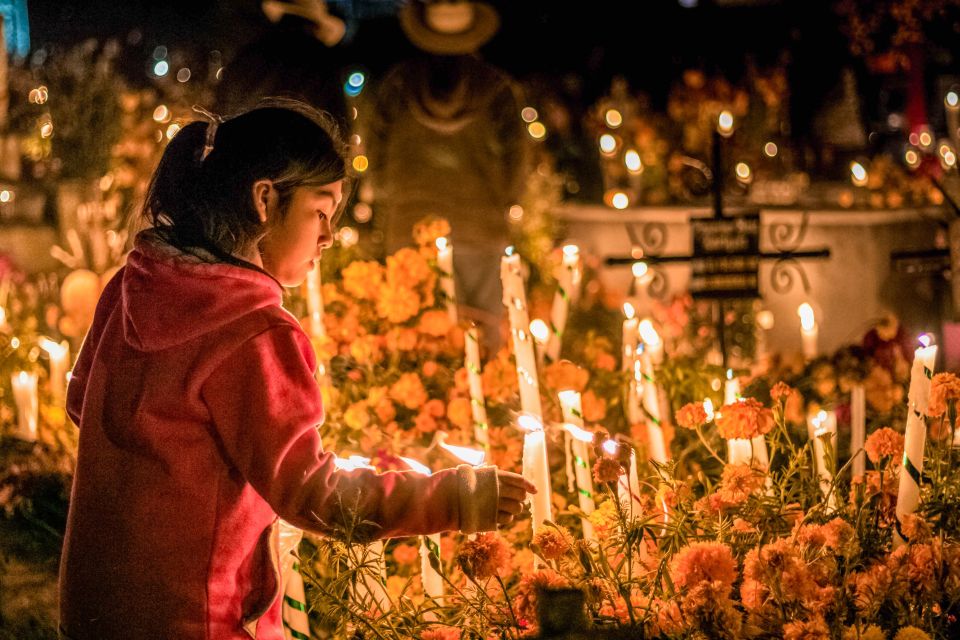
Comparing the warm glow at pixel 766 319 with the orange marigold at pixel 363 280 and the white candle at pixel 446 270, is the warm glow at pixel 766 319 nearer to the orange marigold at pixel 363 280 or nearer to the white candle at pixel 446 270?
the white candle at pixel 446 270

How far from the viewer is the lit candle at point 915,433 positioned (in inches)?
60.5

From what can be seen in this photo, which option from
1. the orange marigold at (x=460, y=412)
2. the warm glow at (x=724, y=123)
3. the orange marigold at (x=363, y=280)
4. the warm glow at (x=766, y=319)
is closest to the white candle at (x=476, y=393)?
the orange marigold at (x=460, y=412)

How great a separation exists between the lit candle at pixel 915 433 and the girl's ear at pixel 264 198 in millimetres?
894

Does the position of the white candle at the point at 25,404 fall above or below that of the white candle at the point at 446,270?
below

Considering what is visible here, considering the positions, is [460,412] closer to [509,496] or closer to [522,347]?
[522,347]

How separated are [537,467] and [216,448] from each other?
0.50 m

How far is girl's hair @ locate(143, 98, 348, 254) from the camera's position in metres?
1.52

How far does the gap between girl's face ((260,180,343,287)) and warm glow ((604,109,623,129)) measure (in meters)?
5.04

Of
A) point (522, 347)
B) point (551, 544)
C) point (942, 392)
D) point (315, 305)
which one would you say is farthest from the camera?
point (315, 305)

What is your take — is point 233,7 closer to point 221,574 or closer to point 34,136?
point 34,136

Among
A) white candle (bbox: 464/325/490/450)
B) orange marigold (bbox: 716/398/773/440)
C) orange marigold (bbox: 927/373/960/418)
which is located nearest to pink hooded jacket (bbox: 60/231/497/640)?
orange marigold (bbox: 716/398/773/440)

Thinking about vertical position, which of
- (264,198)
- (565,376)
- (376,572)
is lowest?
(376,572)

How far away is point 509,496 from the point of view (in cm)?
147

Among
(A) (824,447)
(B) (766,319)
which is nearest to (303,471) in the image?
(A) (824,447)
